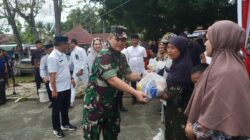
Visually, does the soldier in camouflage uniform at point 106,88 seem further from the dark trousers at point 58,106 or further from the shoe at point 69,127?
the shoe at point 69,127

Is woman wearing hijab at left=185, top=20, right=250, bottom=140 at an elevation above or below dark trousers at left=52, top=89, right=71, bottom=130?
above

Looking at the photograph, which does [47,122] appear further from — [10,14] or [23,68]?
[10,14]

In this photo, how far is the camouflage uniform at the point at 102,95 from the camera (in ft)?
10.5

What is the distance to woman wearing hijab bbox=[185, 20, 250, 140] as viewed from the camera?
2.01 m

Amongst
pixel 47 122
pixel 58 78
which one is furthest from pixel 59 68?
pixel 47 122

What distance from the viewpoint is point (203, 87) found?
7.07ft

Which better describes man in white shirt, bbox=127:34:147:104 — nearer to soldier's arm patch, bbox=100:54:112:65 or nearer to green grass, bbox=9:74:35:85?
soldier's arm patch, bbox=100:54:112:65

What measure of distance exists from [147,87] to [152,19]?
9.89 metres

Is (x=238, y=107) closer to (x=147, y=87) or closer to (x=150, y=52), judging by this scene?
(x=147, y=87)

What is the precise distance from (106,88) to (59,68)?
2.52 metres

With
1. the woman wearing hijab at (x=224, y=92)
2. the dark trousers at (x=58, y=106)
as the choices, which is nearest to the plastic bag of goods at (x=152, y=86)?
the woman wearing hijab at (x=224, y=92)

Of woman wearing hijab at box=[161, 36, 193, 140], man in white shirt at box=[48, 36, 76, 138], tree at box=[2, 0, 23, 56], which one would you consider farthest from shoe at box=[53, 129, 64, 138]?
tree at box=[2, 0, 23, 56]

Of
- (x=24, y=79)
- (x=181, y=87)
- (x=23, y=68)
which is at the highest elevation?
(x=181, y=87)

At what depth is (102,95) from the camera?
3361 millimetres
